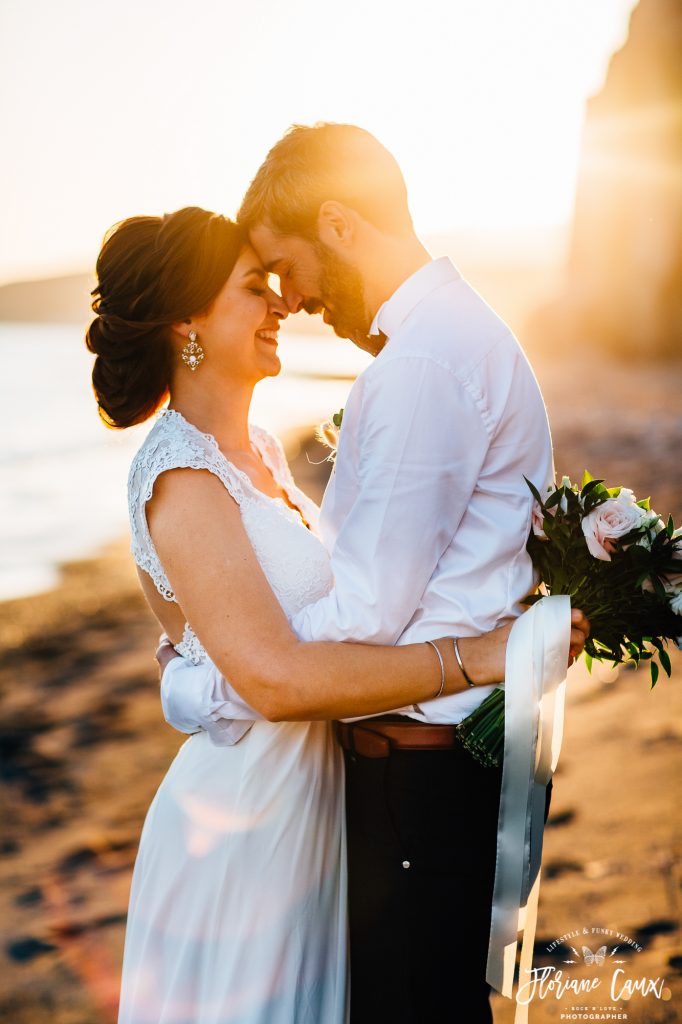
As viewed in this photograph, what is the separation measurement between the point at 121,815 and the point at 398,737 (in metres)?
3.81

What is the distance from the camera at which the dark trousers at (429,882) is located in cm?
248

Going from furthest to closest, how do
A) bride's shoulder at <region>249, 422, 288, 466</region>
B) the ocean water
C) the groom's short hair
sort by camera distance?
the ocean water → bride's shoulder at <region>249, 422, 288, 466</region> → the groom's short hair

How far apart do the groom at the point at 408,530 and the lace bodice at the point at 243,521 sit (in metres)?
0.11

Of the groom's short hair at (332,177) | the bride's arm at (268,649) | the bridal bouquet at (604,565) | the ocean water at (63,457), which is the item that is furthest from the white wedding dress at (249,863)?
the ocean water at (63,457)

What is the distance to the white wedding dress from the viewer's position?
2.65m

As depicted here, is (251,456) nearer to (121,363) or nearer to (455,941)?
(121,363)

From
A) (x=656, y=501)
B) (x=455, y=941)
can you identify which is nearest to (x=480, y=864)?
(x=455, y=941)

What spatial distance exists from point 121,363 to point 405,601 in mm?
1313

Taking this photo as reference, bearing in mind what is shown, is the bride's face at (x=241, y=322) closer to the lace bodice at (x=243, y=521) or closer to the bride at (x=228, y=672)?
the bride at (x=228, y=672)

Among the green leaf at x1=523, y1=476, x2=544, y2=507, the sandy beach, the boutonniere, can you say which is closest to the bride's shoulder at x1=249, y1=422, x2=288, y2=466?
the boutonniere

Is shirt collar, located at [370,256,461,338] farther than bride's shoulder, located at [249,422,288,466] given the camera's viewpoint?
No

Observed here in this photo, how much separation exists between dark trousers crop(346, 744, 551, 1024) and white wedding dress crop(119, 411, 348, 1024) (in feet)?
0.60

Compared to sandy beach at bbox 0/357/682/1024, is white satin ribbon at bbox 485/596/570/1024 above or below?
above

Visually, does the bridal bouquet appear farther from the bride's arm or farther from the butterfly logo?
the butterfly logo
